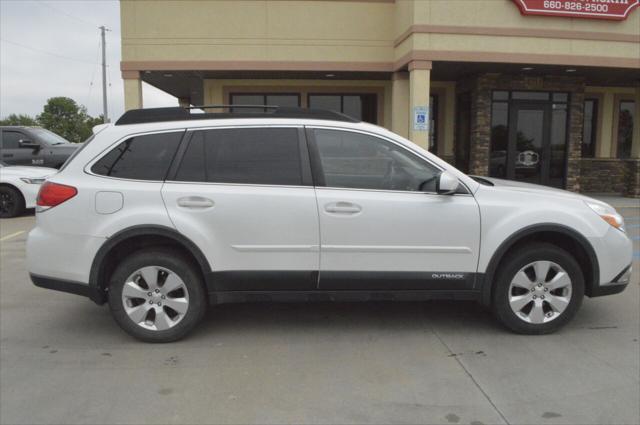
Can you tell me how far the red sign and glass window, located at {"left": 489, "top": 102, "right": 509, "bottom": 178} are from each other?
2.86 meters

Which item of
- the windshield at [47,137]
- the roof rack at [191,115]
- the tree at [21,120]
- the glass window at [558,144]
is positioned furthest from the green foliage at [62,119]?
the roof rack at [191,115]

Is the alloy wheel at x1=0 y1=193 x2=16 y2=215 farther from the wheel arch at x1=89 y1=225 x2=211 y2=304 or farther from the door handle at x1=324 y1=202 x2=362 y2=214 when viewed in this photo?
the door handle at x1=324 y1=202 x2=362 y2=214

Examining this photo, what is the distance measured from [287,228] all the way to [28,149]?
12.6m

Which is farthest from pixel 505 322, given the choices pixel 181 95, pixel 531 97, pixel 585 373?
pixel 181 95

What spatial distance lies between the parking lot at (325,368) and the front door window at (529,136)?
10261 millimetres

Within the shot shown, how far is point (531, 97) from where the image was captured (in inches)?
600

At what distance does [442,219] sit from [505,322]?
40.3 inches

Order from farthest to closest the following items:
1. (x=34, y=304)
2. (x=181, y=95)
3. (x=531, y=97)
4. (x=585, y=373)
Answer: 1. (x=181, y=95)
2. (x=531, y=97)
3. (x=34, y=304)
4. (x=585, y=373)

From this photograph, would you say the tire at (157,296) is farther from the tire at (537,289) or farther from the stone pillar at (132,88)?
the stone pillar at (132,88)

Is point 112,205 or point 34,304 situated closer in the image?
point 112,205

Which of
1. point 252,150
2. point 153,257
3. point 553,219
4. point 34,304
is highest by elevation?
point 252,150

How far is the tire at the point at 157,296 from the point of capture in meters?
4.26

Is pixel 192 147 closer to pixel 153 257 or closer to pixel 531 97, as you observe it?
pixel 153 257

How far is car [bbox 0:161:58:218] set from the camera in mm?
11547
